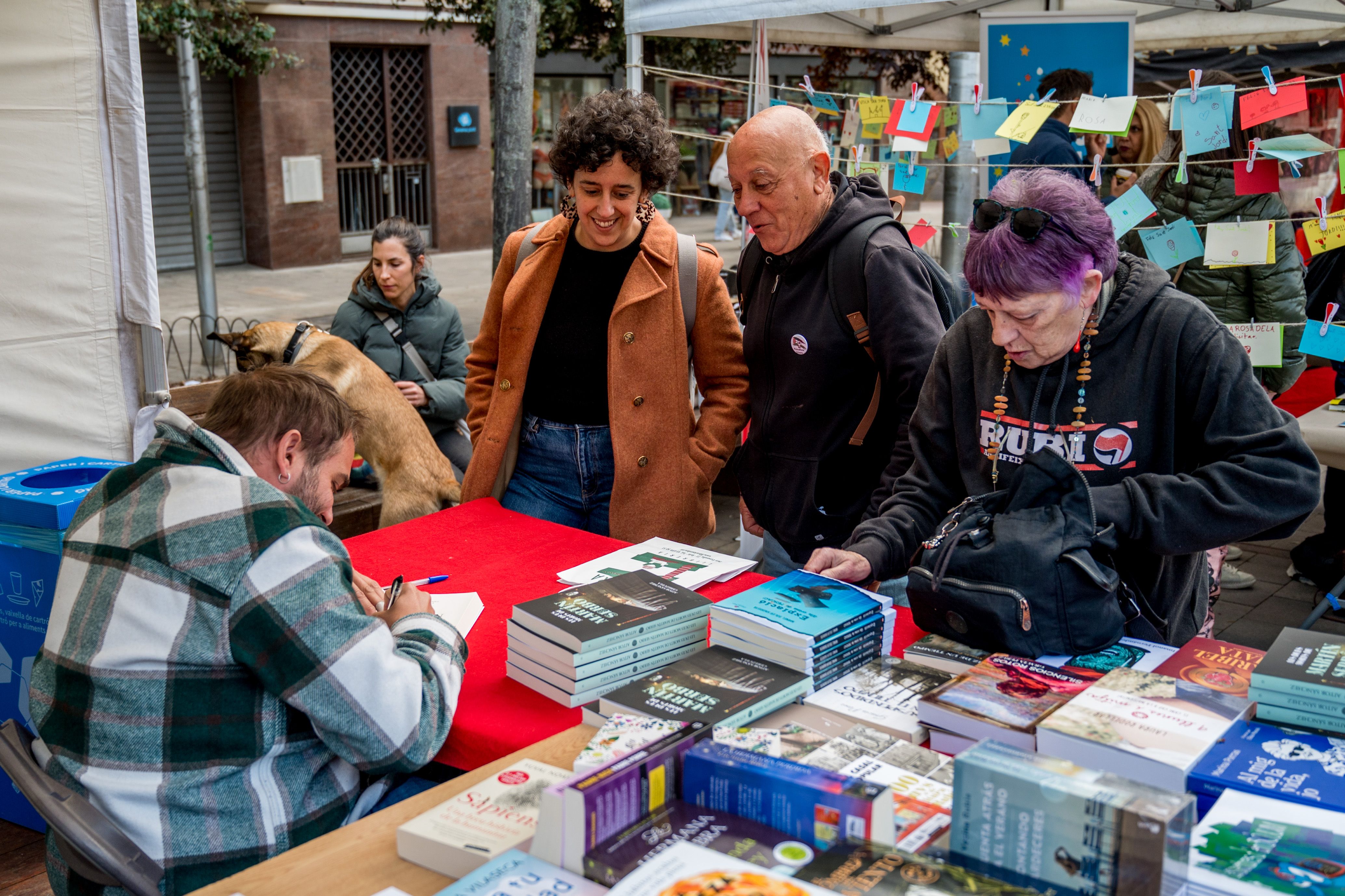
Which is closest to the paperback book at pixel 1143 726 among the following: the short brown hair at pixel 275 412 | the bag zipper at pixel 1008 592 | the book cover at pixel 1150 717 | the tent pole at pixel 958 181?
the book cover at pixel 1150 717

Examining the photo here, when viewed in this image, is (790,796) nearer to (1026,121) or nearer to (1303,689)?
(1303,689)

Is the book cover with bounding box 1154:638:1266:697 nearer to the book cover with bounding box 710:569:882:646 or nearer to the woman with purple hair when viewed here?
the woman with purple hair

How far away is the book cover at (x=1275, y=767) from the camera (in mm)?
1531

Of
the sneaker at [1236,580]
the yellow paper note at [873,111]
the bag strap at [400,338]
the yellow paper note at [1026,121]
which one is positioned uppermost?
the yellow paper note at [873,111]

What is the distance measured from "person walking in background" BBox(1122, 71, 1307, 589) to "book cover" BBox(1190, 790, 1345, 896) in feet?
11.1

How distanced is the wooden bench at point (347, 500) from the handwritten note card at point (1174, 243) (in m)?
3.28

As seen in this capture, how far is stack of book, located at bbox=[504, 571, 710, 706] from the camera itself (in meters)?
1.98

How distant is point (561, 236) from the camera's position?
3141mm

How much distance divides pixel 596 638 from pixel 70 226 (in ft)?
8.78

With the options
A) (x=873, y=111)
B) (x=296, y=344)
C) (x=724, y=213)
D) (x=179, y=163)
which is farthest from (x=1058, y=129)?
(x=179, y=163)

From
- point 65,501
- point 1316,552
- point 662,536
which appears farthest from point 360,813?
point 1316,552

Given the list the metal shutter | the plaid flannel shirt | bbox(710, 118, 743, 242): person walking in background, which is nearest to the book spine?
the plaid flannel shirt

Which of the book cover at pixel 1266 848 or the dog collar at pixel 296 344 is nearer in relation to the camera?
the book cover at pixel 1266 848

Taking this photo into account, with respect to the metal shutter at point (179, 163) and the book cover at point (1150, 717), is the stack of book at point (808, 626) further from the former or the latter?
the metal shutter at point (179, 163)
